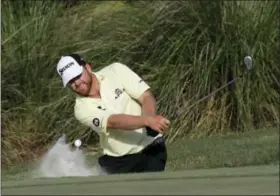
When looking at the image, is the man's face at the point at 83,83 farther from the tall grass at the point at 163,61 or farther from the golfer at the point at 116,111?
the tall grass at the point at 163,61

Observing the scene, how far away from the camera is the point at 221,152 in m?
8.07

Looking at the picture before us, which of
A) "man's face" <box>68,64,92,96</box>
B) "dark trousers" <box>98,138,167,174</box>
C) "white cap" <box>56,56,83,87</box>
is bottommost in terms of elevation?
"dark trousers" <box>98,138,167,174</box>

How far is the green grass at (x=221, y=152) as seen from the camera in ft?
23.1

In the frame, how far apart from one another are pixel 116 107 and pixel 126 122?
327mm

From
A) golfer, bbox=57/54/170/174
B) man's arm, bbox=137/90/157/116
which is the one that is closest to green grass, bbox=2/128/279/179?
golfer, bbox=57/54/170/174

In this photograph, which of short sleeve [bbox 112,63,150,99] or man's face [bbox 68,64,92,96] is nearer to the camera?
man's face [bbox 68,64,92,96]

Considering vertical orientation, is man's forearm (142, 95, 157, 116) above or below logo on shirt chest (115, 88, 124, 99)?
below

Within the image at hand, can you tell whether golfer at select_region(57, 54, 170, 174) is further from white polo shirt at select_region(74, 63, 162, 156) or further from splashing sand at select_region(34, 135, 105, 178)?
splashing sand at select_region(34, 135, 105, 178)

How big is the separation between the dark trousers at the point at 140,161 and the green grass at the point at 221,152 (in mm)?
288

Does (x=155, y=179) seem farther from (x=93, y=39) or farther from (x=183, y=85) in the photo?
(x=93, y=39)

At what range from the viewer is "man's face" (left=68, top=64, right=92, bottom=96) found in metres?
6.32

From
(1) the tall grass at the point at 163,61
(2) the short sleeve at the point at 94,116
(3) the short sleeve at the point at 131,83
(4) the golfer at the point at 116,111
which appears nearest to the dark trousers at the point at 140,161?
(4) the golfer at the point at 116,111

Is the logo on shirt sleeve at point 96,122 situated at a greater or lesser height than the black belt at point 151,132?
greater

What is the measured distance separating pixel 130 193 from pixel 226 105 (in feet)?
22.7
